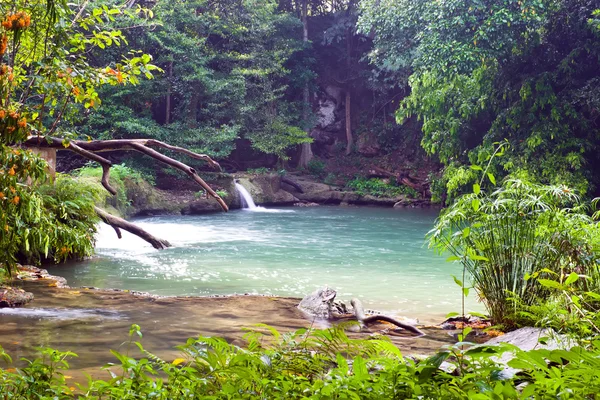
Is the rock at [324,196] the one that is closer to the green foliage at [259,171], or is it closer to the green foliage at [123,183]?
the green foliage at [259,171]

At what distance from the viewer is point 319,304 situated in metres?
6.23

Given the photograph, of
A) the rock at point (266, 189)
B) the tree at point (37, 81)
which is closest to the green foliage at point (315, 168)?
the rock at point (266, 189)

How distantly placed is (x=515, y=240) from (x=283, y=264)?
5862 millimetres

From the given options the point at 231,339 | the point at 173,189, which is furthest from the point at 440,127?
the point at 231,339

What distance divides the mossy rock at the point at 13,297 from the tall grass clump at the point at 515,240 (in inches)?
157

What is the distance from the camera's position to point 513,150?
615 inches

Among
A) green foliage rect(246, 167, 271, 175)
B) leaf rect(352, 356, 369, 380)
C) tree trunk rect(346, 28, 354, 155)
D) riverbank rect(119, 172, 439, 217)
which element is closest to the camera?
leaf rect(352, 356, 369, 380)

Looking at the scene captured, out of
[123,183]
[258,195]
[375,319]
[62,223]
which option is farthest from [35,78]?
[258,195]

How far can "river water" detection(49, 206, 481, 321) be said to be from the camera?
8.12 metres

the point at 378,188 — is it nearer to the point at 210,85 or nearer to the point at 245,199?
the point at 245,199

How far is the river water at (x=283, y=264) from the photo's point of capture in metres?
8.12

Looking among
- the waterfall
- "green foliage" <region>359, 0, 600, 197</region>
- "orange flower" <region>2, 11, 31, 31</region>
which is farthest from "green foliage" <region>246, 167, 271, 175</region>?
"orange flower" <region>2, 11, 31, 31</region>

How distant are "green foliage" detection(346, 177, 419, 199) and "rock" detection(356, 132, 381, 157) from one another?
3.14 m

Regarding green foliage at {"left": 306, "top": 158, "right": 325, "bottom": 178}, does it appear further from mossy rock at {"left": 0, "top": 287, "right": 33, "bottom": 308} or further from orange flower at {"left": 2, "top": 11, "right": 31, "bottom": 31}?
orange flower at {"left": 2, "top": 11, "right": 31, "bottom": 31}
